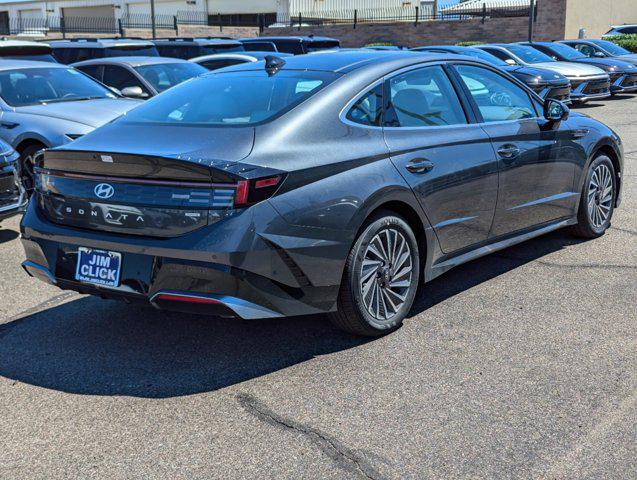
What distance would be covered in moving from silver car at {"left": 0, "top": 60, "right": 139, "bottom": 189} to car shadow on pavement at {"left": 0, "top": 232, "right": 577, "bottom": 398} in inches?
140

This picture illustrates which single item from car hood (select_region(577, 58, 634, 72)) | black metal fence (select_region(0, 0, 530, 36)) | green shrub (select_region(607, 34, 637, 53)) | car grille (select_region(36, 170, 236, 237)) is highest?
black metal fence (select_region(0, 0, 530, 36))

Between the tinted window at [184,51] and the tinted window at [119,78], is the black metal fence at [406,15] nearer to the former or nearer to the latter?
the tinted window at [184,51]

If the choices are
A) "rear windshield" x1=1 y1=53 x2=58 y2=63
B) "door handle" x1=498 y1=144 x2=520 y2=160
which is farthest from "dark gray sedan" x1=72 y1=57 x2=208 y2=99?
"door handle" x1=498 y1=144 x2=520 y2=160

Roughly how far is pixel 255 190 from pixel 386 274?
3.56 feet

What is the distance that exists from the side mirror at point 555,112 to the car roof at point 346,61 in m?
1.12

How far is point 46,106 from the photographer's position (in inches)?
350

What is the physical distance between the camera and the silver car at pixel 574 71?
18.2 metres

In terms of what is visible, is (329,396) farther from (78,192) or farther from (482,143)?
(482,143)

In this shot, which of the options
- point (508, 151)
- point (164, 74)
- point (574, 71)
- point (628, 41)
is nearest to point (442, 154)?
point (508, 151)

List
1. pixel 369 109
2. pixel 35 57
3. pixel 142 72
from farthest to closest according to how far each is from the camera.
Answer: pixel 142 72, pixel 35 57, pixel 369 109

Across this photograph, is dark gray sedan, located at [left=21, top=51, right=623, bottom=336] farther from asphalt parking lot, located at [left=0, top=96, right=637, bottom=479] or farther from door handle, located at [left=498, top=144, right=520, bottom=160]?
asphalt parking lot, located at [left=0, top=96, right=637, bottom=479]

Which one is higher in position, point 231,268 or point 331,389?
point 231,268

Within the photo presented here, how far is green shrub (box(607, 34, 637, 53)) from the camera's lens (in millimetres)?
32594

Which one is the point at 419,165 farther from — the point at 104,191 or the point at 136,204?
the point at 104,191
